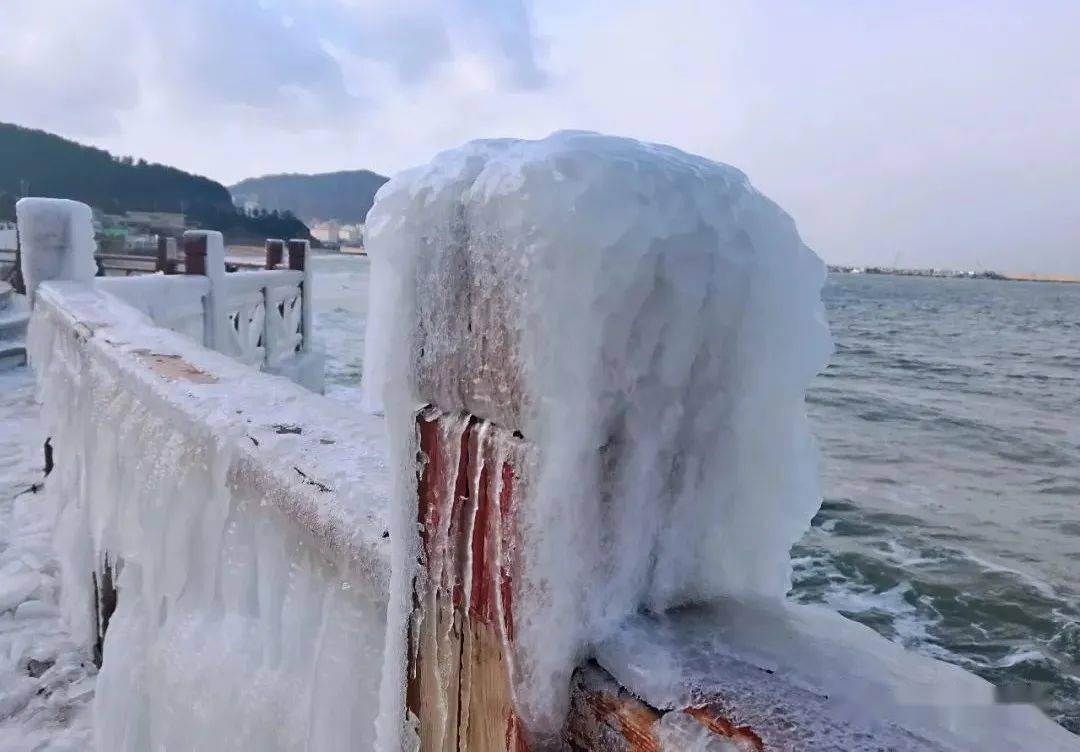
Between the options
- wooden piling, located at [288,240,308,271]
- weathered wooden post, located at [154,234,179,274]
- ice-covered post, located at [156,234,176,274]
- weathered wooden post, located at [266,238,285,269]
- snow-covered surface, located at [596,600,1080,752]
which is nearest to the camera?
snow-covered surface, located at [596,600,1080,752]

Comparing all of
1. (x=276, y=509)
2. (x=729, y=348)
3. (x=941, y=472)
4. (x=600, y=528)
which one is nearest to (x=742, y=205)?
(x=729, y=348)

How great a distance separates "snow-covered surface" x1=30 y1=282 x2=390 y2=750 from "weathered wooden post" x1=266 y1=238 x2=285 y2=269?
9.07 metres

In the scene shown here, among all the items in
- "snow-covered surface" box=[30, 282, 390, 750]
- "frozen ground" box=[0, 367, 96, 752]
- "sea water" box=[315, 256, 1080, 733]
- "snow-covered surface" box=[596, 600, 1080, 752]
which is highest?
"snow-covered surface" box=[596, 600, 1080, 752]

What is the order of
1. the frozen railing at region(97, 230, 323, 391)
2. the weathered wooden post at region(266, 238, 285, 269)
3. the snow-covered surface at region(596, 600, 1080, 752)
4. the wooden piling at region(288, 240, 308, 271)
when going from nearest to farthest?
the snow-covered surface at region(596, 600, 1080, 752), the frozen railing at region(97, 230, 323, 391), the wooden piling at region(288, 240, 308, 271), the weathered wooden post at region(266, 238, 285, 269)

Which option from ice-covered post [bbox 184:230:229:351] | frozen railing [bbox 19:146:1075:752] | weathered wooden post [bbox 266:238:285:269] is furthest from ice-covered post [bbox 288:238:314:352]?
frozen railing [bbox 19:146:1075:752]

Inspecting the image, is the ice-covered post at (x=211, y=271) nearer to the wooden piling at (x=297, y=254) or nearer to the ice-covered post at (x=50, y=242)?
the ice-covered post at (x=50, y=242)

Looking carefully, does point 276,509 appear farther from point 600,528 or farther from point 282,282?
point 282,282

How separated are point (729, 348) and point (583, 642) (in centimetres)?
38

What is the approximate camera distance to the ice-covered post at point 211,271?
7203mm

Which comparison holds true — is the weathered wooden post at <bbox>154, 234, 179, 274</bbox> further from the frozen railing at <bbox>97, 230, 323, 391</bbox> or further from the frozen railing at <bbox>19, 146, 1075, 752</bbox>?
the frozen railing at <bbox>19, 146, 1075, 752</bbox>

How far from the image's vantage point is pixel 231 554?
1.85 meters

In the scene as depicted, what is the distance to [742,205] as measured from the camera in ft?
2.80

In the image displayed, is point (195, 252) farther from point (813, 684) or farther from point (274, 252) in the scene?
point (813, 684)

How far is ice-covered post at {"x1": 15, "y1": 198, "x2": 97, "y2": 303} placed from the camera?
19.6 ft
